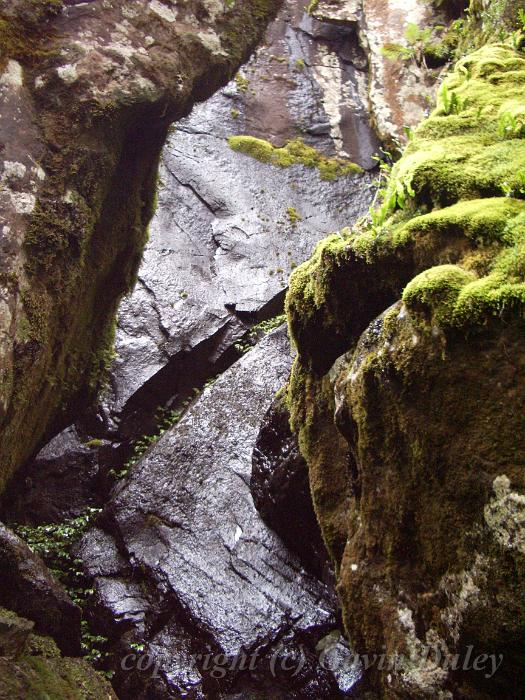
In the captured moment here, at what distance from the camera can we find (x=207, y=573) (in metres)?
6.12

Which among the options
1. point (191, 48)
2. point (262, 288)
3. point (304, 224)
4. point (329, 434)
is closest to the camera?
point (329, 434)

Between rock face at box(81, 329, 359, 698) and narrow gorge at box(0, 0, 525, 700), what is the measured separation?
26 mm

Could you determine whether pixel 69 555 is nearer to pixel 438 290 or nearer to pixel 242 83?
pixel 438 290

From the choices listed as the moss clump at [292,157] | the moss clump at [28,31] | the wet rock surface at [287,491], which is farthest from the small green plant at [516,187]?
the moss clump at [292,157]

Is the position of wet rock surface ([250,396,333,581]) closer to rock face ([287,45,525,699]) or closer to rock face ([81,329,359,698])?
rock face ([81,329,359,698])

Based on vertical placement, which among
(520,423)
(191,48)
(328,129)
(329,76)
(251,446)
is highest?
(329,76)

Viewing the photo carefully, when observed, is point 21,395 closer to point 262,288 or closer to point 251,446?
point 251,446

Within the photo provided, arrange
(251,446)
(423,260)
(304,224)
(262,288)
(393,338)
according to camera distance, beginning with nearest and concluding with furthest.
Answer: (393,338) < (423,260) < (251,446) < (262,288) < (304,224)

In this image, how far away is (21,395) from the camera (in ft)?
13.9

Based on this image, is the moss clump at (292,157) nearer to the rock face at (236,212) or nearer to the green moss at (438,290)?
the rock face at (236,212)

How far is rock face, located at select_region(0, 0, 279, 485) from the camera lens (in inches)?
159

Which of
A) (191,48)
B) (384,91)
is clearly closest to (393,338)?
(191,48)

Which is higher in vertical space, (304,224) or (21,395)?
(304,224)

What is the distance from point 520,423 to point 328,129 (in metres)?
12.0
